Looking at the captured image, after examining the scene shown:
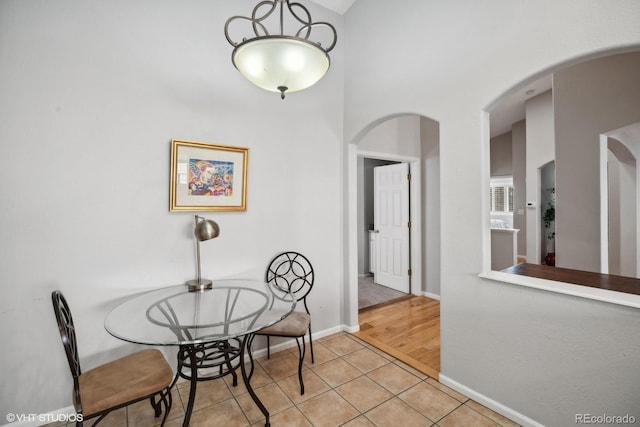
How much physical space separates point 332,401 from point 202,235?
1528 mm

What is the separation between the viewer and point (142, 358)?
175cm

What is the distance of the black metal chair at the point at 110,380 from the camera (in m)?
1.37

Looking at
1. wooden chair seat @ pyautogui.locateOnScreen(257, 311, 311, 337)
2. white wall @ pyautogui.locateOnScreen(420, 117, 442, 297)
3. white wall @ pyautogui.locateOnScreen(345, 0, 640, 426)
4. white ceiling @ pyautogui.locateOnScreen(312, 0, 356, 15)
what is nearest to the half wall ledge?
white wall @ pyautogui.locateOnScreen(345, 0, 640, 426)

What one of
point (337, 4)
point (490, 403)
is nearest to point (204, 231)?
point (490, 403)

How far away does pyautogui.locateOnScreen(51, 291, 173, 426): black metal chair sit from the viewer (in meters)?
1.37

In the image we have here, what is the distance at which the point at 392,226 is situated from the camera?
4453 mm

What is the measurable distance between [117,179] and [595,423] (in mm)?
3294

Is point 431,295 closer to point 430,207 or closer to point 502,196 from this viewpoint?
point 430,207

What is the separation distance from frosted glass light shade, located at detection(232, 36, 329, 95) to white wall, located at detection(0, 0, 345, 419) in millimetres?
1145

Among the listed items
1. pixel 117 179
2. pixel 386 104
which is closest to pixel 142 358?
pixel 117 179

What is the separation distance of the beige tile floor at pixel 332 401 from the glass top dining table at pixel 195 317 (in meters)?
0.26

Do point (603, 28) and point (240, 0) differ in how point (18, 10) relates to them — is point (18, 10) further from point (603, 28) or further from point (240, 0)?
point (603, 28)

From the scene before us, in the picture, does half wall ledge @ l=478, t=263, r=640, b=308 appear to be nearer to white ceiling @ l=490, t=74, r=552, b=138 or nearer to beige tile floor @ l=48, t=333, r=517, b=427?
beige tile floor @ l=48, t=333, r=517, b=427

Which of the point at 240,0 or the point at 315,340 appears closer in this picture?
the point at 240,0
